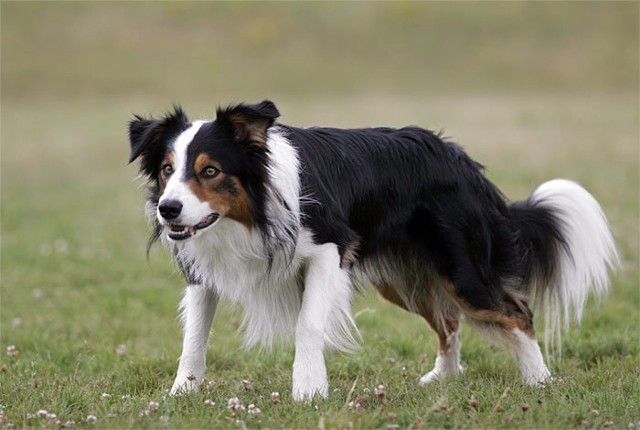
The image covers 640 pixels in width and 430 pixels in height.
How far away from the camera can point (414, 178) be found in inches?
240

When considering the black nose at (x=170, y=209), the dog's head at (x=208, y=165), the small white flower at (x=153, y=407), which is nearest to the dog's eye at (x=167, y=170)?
the dog's head at (x=208, y=165)

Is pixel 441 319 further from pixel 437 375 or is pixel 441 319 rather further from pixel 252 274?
Answer: pixel 252 274

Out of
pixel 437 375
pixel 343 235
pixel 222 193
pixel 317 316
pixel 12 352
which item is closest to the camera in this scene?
pixel 222 193

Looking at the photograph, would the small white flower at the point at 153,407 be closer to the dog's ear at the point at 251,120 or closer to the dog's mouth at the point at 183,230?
the dog's mouth at the point at 183,230

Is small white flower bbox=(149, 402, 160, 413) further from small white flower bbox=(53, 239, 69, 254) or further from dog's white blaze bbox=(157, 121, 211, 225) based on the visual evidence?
small white flower bbox=(53, 239, 69, 254)

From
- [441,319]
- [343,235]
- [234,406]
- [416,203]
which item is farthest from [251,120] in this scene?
[441,319]

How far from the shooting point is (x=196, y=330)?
19.6ft

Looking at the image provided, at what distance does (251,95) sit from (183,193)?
38173mm

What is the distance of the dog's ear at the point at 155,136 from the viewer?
5428 millimetres

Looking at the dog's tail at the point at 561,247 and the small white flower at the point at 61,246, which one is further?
the small white flower at the point at 61,246

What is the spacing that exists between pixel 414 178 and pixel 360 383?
1.52m

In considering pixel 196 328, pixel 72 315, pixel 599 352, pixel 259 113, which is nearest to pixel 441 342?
pixel 599 352

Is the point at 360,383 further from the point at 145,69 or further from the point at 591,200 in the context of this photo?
the point at 145,69

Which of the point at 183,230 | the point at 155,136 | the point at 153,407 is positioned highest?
the point at 155,136
